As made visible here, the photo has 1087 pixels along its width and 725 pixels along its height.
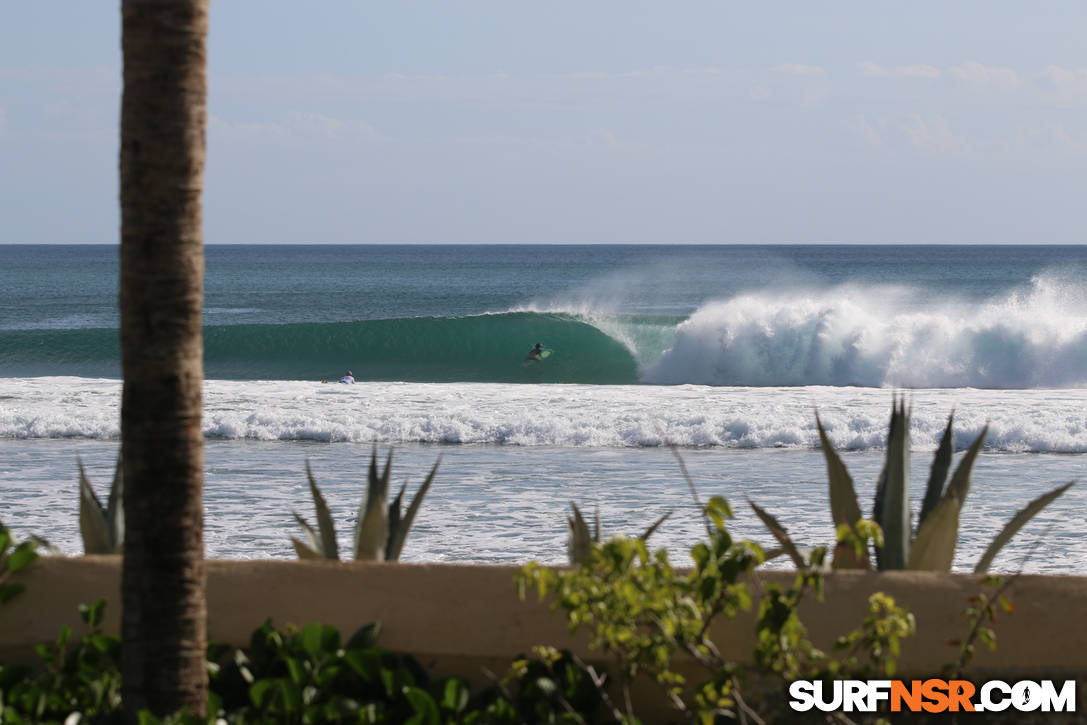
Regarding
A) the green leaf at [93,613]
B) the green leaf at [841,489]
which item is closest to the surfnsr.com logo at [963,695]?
the green leaf at [841,489]

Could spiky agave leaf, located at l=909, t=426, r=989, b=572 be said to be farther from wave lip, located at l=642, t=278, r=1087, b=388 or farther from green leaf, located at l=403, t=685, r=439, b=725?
wave lip, located at l=642, t=278, r=1087, b=388

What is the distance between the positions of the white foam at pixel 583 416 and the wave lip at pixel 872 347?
7.48 meters

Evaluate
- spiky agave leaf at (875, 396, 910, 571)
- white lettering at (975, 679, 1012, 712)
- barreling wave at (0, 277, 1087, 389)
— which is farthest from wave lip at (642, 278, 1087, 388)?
white lettering at (975, 679, 1012, 712)

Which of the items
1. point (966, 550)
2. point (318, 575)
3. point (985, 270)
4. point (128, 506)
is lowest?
point (966, 550)

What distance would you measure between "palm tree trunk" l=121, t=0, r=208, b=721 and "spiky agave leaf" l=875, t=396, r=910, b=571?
179cm

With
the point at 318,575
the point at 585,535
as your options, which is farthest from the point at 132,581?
the point at 585,535

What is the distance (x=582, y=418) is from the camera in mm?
12562

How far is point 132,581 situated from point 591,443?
30.5 ft

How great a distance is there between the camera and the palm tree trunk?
2195mm

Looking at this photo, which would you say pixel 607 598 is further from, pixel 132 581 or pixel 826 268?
pixel 826 268

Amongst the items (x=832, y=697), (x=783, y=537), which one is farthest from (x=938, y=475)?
(x=832, y=697)

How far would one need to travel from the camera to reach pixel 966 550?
6.52m

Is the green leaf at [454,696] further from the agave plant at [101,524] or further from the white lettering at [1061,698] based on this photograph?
the agave plant at [101,524]

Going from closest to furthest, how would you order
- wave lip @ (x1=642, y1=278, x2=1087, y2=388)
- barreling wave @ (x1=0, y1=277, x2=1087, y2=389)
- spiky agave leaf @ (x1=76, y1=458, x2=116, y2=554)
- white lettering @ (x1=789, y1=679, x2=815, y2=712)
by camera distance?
white lettering @ (x1=789, y1=679, x2=815, y2=712), spiky agave leaf @ (x1=76, y1=458, x2=116, y2=554), wave lip @ (x1=642, y1=278, x2=1087, y2=388), barreling wave @ (x1=0, y1=277, x2=1087, y2=389)
